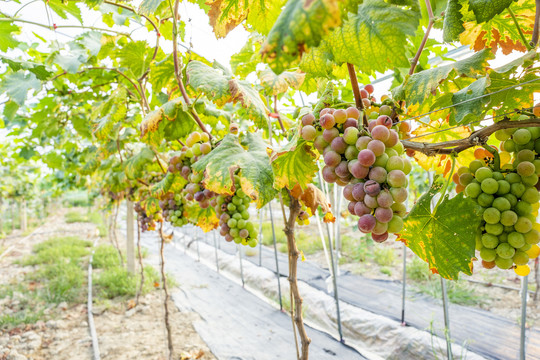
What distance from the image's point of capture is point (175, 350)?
349 centimetres

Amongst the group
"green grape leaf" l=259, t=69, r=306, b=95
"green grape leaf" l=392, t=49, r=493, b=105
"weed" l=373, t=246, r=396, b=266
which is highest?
"green grape leaf" l=259, t=69, r=306, b=95

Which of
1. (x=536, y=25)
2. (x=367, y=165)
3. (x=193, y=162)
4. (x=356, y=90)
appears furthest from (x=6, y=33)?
(x=536, y=25)

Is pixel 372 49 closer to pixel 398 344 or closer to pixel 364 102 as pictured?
pixel 364 102

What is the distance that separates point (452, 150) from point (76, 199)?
3416cm

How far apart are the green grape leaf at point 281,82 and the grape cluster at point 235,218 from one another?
0.47 metres

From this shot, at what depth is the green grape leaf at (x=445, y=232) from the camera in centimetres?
71

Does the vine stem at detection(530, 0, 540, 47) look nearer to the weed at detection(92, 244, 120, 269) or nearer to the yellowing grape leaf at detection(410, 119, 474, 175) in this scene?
the yellowing grape leaf at detection(410, 119, 474, 175)

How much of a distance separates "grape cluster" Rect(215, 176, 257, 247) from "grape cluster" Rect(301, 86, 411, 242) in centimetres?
72

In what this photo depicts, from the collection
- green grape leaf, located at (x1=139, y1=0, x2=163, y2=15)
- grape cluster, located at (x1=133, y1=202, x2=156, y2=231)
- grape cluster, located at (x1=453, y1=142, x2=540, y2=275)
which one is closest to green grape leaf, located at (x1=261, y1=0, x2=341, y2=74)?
Result: grape cluster, located at (x1=453, y1=142, x2=540, y2=275)

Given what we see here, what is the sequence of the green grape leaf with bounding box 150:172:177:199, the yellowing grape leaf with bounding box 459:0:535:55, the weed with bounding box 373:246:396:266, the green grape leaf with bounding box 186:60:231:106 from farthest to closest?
the weed with bounding box 373:246:396:266, the green grape leaf with bounding box 150:172:177:199, the green grape leaf with bounding box 186:60:231:106, the yellowing grape leaf with bounding box 459:0:535:55

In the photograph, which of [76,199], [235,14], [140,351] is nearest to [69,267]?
[140,351]

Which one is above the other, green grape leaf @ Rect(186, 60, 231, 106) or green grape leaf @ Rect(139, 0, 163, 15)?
green grape leaf @ Rect(139, 0, 163, 15)

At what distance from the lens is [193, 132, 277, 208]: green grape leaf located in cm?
99

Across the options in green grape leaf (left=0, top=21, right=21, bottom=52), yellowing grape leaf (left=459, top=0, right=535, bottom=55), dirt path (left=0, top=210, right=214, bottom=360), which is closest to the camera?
yellowing grape leaf (left=459, top=0, right=535, bottom=55)
